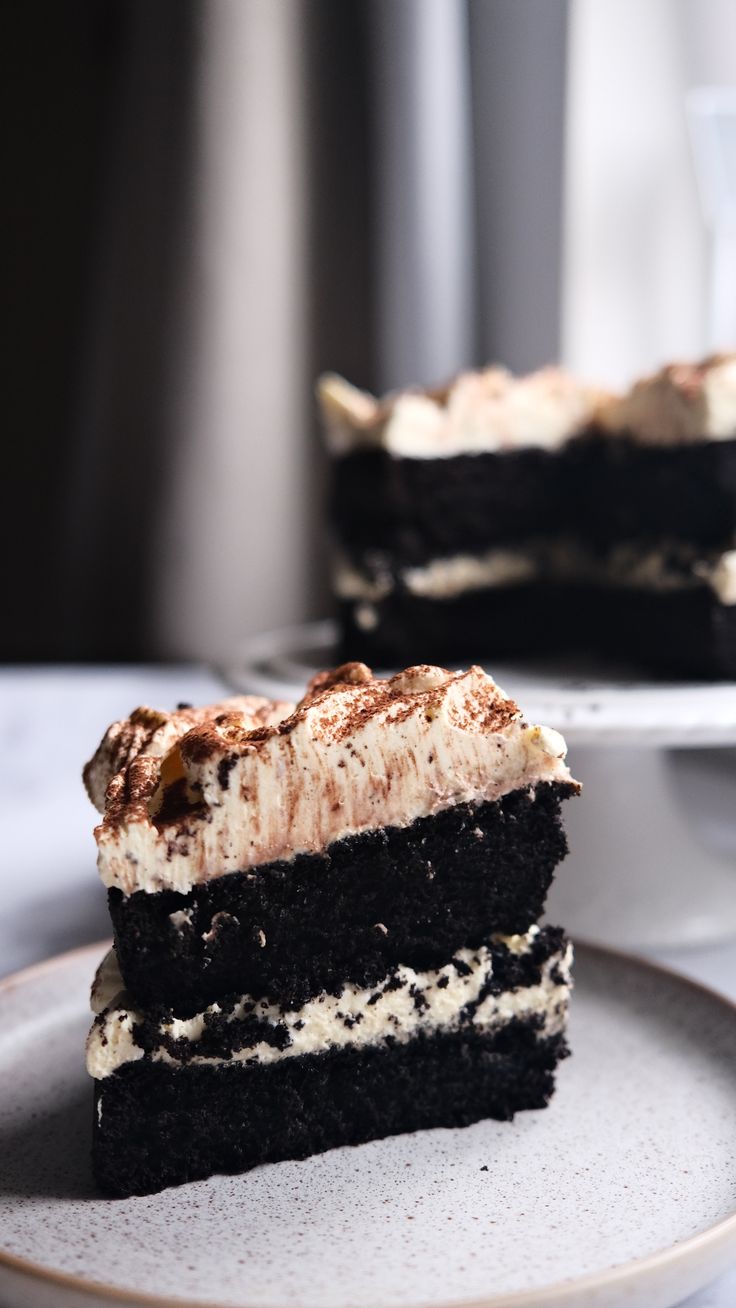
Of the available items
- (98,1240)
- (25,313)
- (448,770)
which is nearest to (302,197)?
(25,313)

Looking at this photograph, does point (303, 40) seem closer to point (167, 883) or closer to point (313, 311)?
point (313, 311)

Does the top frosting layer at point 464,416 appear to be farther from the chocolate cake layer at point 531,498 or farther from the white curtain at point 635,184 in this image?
the white curtain at point 635,184

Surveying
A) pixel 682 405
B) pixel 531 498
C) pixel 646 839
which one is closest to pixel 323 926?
pixel 646 839

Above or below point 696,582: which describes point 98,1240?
below

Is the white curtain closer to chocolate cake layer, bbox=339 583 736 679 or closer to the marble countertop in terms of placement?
chocolate cake layer, bbox=339 583 736 679

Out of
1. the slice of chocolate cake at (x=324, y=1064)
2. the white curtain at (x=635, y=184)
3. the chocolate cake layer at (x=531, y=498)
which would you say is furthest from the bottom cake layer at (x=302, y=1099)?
the white curtain at (x=635, y=184)

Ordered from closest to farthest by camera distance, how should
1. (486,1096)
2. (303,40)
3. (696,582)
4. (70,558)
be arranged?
1. (486,1096)
2. (696,582)
3. (303,40)
4. (70,558)

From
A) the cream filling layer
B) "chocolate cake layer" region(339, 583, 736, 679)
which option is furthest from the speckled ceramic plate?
the cream filling layer
